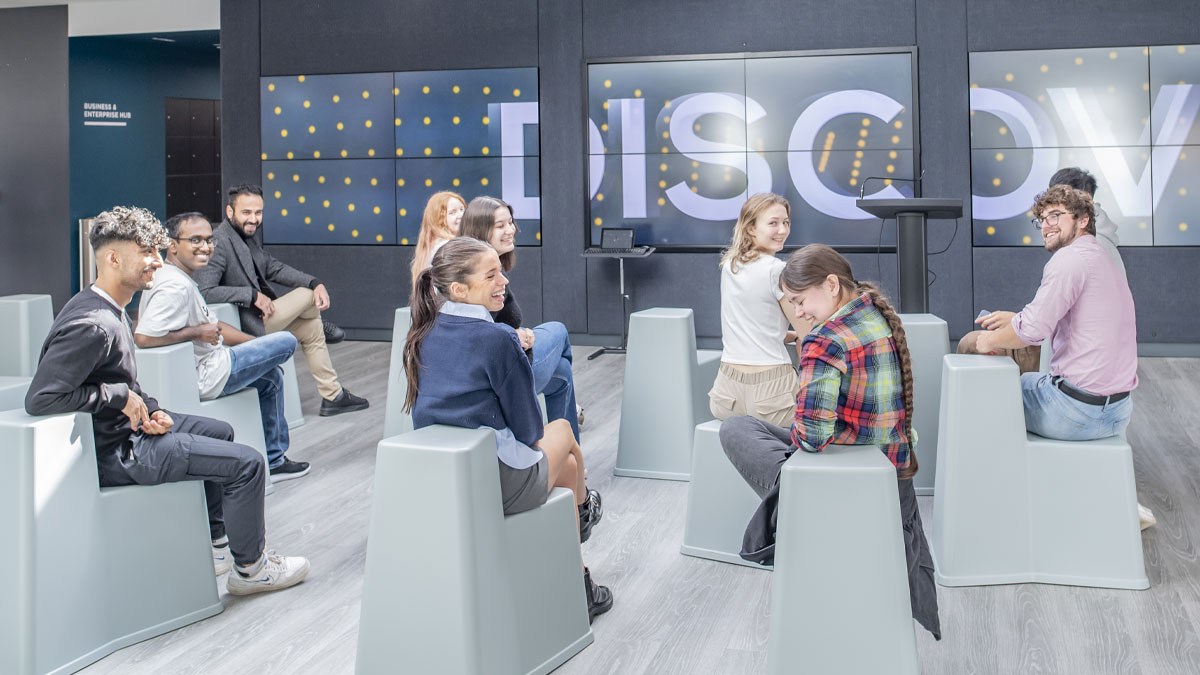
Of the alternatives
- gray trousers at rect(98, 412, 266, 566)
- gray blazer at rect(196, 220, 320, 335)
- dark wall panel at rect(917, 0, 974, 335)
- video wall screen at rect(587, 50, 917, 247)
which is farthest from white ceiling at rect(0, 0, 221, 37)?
gray trousers at rect(98, 412, 266, 566)

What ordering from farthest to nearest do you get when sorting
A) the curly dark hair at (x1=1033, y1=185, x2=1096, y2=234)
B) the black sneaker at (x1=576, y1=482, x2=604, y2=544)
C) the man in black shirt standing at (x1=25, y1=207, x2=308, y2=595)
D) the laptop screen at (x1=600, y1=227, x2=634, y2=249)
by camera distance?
the laptop screen at (x1=600, y1=227, x2=634, y2=249) < the curly dark hair at (x1=1033, y1=185, x2=1096, y2=234) < the black sneaker at (x1=576, y1=482, x2=604, y2=544) < the man in black shirt standing at (x1=25, y1=207, x2=308, y2=595)

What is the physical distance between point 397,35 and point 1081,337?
6715 mm

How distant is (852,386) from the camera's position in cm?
279

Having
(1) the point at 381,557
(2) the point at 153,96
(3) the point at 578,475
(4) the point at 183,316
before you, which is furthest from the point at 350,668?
(2) the point at 153,96

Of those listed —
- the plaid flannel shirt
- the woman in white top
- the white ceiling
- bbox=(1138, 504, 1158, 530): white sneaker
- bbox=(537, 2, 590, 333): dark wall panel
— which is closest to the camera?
the plaid flannel shirt

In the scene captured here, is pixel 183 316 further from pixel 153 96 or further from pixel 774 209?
pixel 153 96

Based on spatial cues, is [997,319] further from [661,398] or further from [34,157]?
[34,157]

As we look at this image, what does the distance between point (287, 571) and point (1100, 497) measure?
260cm

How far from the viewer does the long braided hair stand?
283 centimetres

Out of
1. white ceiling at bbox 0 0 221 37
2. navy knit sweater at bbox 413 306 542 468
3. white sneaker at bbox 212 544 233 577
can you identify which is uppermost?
white ceiling at bbox 0 0 221 37

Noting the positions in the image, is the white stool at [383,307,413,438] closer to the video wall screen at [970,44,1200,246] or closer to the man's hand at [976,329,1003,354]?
the man's hand at [976,329,1003,354]

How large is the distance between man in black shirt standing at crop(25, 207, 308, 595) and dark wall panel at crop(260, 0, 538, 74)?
582 centimetres

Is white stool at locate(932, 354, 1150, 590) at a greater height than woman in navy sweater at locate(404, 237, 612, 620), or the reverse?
woman in navy sweater at locate(404, 237, 612, 620)

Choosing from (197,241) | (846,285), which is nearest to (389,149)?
(197,241)
